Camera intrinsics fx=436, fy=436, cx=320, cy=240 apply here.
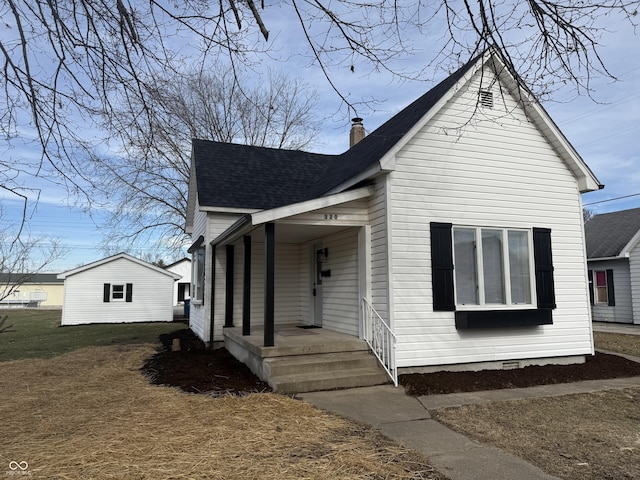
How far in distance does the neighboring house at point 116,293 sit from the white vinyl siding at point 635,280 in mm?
20772

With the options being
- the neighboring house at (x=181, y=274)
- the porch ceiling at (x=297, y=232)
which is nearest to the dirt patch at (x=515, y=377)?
the porch ceiling at (x=297, y=232)

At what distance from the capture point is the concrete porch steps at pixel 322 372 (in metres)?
6.17

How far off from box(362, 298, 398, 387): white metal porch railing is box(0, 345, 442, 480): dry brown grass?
1.86m

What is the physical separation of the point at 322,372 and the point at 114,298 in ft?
62.6

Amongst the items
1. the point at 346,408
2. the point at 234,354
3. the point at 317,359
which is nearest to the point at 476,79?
the point at 317,359

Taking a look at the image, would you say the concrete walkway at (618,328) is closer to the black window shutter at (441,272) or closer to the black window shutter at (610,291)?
the black window shutter at (610,291)

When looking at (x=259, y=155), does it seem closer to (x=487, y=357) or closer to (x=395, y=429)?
(x=487, y=357)

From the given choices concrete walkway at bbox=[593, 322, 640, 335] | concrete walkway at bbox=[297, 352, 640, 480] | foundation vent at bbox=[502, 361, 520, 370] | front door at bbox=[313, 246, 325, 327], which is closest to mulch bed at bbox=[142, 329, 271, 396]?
concrete walkway at bbox=[297, 352, 640, 480]

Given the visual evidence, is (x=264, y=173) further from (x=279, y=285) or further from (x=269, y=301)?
(x=269, y=301)

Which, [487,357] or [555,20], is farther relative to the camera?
[487,357]

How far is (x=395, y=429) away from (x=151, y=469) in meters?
2.47

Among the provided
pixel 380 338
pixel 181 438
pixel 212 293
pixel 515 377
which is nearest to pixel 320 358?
pixel 380 338

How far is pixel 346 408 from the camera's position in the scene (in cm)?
539

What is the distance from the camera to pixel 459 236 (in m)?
7.77
